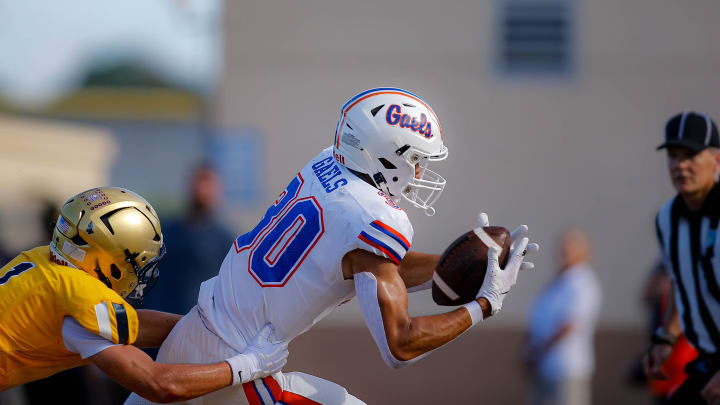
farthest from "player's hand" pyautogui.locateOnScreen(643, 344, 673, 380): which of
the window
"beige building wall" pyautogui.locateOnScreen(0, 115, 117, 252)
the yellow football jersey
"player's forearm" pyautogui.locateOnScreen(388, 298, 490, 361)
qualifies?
"beige building wall" pyautogui.locateOnScreen(0, 115, 117, 252)

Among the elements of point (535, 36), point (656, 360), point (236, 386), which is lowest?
point (656, 360)

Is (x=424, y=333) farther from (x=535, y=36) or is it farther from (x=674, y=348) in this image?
(x=535, y=36)

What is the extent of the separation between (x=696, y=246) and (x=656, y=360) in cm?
63

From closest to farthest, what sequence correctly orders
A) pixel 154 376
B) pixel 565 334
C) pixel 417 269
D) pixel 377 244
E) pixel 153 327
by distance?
pixel 154 376
pixel 377 244
pixel 153 327
pixel 417 269
pixel 565 334

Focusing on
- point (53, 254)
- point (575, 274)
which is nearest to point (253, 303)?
point (53, 254)

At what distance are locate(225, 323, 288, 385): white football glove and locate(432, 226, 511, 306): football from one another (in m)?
0.72

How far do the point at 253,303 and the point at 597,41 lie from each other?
8.39 meters

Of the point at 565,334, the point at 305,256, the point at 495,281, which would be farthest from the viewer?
the point at 565,334

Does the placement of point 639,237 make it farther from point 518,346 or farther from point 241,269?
point 241,269

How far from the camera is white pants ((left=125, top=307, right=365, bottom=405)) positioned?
3748mm

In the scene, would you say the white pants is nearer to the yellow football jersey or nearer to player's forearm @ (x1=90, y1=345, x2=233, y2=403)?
player's forearm @ (x1=90, y1=345, x2=233, y2=403)

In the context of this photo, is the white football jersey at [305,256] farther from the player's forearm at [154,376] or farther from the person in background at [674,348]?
the person in background at [674,348]

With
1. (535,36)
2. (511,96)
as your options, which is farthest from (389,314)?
(535,36)

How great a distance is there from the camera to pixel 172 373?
3.55m
